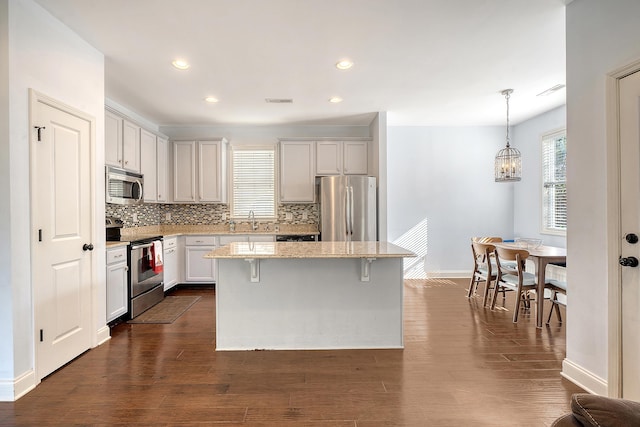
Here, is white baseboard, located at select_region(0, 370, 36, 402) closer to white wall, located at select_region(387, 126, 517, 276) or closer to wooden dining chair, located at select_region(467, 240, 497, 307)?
wooden dining chair, located at select_region(467, 240, 497, 307)

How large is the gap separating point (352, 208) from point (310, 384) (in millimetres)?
2889

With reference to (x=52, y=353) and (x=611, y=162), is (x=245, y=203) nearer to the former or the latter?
(x=52, y=353)

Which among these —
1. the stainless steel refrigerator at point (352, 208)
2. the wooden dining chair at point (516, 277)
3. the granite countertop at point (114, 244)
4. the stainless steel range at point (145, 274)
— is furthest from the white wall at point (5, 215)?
the wooden dining chair at point (516, 277)

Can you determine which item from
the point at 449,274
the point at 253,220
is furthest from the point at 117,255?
the point at 449,274

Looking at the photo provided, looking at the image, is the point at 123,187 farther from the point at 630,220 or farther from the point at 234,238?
the point at 630,220

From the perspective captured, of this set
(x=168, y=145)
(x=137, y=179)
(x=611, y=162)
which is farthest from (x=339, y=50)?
(x=168, y=145)

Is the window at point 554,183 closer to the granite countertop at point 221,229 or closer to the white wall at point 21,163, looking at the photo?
the granite countertop at point 221,229

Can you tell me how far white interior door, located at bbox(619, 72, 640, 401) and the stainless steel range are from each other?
4322mm

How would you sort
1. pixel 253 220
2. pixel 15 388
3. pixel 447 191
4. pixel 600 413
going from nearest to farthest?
pixel 600 413 → pixel 15 388 → pixel 253 220 → pixel 447 191

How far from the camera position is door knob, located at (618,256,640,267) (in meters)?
1.93

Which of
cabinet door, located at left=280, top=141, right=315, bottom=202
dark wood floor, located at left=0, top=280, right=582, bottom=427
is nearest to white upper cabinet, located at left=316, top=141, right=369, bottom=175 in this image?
cabinet door, located at left=280, top=141, right=315, bottom=202

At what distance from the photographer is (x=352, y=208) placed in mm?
4883

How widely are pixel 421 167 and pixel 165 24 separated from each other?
458cm

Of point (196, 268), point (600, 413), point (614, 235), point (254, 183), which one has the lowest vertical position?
point (196, 268)
